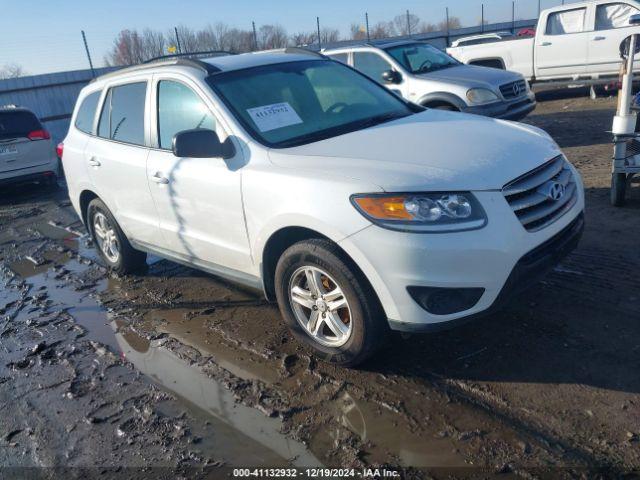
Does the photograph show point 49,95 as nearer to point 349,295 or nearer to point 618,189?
point 618,189

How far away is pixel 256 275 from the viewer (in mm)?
3805

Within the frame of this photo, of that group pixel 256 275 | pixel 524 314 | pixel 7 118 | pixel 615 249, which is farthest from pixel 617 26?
pixel 7 118

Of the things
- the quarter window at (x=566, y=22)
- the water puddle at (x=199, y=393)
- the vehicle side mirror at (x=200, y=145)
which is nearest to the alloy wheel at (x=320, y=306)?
the water puddle at (x=199, y=393)

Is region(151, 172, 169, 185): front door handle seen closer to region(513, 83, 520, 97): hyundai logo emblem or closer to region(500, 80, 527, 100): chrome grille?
region(500, 80, 527, 100): chrome grille

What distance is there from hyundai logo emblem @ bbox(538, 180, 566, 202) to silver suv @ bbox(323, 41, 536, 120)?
531 cm

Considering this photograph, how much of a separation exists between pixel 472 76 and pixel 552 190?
6134 mm

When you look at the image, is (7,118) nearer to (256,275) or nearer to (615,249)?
(256,275)

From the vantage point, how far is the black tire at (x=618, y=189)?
17.7 feet

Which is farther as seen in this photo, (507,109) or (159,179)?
(507,109)

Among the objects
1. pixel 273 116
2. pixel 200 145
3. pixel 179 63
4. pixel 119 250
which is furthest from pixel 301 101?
pixel 119 250

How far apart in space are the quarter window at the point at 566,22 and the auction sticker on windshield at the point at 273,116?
34.6 ft

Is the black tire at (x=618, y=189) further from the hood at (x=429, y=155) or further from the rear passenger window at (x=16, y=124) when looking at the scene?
the rear passenger window at (x=16, y=124)

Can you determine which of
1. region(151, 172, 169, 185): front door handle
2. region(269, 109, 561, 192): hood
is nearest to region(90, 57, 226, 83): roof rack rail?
region(151, 172, 169, 185): front door handle

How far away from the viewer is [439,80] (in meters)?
8.74
